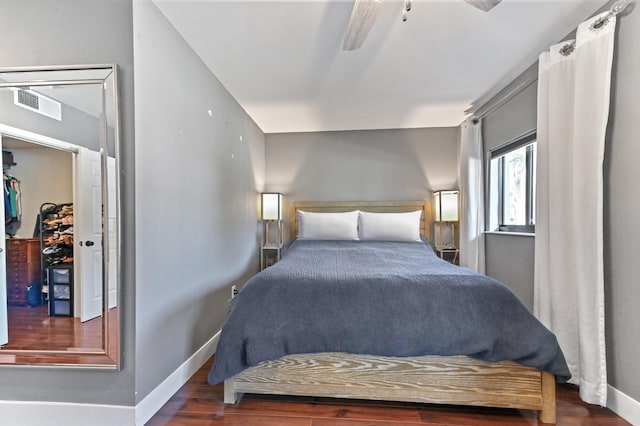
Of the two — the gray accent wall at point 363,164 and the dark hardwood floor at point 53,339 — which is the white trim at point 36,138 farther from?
the gray accent wall at point 363,164

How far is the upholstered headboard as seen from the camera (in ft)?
11.9

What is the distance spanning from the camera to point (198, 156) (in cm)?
198

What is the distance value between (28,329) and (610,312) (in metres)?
3.18

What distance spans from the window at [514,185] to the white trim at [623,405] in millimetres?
1189

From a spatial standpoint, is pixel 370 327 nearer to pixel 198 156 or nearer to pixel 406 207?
pixel 198 156

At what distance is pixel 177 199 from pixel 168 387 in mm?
1114

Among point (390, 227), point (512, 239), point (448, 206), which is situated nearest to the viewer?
point (512, 239)

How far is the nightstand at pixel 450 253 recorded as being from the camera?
3423 mm

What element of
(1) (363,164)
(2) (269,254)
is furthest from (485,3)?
(2) (269,254)

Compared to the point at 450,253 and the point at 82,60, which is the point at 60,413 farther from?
the point at 450,253

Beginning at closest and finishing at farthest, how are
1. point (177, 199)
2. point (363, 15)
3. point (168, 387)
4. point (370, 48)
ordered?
point (363, 15)
point (168, 387)
point (177, 199)
point (370, 48)

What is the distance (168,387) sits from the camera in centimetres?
158

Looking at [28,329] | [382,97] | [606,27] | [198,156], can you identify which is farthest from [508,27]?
[28,329]

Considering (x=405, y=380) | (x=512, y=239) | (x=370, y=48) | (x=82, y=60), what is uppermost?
(x=370, y=48)
